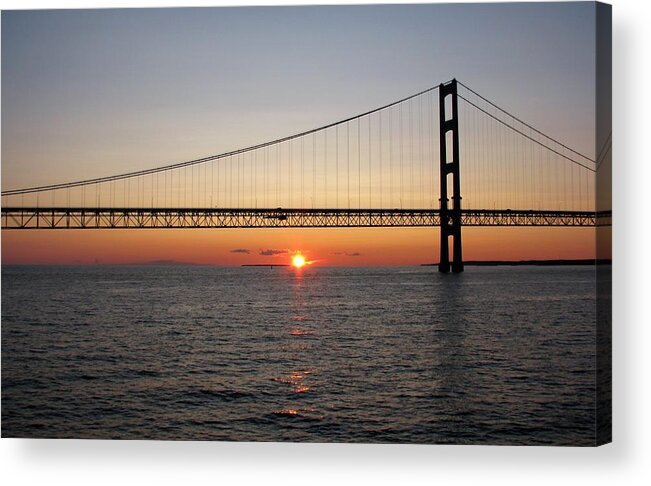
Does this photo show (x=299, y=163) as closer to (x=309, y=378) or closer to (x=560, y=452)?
(x=309, y=378)

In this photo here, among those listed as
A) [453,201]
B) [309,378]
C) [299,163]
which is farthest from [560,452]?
[453,201]

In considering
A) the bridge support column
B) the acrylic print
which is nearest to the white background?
the acrylic print

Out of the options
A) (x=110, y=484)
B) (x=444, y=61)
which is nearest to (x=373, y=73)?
(x=444, y=61)

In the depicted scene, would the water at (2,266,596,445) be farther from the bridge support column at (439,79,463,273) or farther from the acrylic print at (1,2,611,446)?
the bridge support column at (439,79,463,273)

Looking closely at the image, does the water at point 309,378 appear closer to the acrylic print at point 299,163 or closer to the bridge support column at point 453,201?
the acrylic print at point 299,163

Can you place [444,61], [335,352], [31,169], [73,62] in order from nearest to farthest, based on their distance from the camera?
[73,62] → [31,169] → [444,61] → [335,352]

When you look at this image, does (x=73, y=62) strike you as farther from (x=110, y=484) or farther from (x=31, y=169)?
(x=110, y=484)
